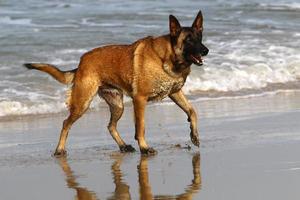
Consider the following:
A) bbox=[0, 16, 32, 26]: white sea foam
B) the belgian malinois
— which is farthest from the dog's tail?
bbox=[0, 16, 32, 26]: white sea foam

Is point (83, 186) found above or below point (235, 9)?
above

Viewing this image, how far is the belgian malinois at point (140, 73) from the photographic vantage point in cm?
934

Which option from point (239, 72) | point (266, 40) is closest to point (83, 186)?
point (239, 72)

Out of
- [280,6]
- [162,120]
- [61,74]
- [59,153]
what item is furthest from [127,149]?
[280,6]

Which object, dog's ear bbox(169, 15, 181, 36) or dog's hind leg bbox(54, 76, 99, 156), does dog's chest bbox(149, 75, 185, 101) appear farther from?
dog's hind leg bbox(54, 76, 99, 156)

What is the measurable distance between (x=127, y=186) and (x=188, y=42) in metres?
2.26

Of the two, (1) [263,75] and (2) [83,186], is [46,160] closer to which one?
(2) [83,186]

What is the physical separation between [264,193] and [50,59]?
929cm

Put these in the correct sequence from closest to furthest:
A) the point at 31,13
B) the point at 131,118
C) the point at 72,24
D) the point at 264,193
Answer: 1. the point at 264,193
2. the point at 131,118
3. the point at 72,24
4. the point at 31,13

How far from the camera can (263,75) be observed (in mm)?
15383

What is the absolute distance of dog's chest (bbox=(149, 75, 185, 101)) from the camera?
948 cm

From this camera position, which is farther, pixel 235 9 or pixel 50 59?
pixel 235 9

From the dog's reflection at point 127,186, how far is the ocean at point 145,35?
4.10 meters

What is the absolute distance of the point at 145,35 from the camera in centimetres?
1925
